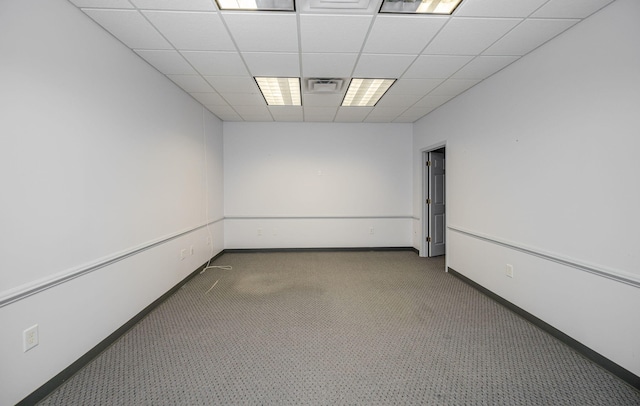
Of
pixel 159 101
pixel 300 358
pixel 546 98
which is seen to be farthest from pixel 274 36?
pixel 300 358

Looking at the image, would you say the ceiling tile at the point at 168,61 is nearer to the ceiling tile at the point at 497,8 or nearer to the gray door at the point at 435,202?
the ceiling tile at the point at 497,8

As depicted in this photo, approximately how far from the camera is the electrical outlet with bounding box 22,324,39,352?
1421 millimetres

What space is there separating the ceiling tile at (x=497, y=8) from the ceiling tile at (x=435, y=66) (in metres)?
0.58

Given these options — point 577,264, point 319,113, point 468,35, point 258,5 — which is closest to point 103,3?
point 258,5

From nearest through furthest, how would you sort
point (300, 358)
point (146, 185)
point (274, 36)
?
1. point (300, 358)
2. point (274, 36)
3. point (146, 185)

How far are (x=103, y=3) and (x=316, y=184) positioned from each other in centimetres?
364

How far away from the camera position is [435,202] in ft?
15.2

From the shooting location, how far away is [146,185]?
97.8 inches

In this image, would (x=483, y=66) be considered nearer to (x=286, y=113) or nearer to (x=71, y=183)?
(x=286, y=113)

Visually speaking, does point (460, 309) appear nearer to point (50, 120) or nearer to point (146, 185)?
point (146, 185)

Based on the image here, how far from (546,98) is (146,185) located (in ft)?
12.4

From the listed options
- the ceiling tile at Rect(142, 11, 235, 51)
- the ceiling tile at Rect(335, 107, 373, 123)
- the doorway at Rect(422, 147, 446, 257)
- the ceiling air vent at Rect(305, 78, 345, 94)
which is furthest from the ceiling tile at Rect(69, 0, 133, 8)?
the doorway at Rect(422, 147, 446, 257)

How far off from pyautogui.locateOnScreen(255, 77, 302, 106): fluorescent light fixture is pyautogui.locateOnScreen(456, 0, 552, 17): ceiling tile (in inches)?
68.4

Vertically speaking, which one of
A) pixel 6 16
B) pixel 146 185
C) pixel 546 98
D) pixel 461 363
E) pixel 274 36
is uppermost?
pixel 274 36
